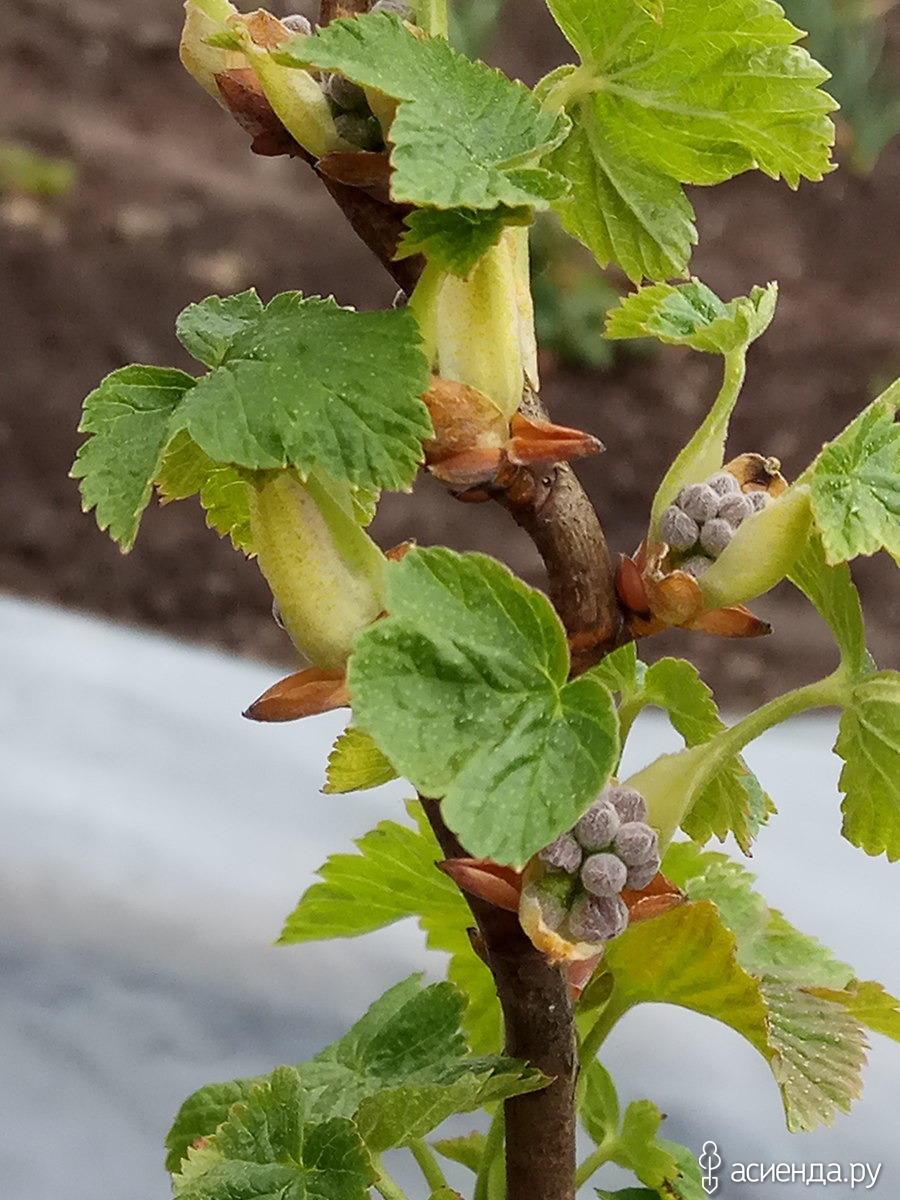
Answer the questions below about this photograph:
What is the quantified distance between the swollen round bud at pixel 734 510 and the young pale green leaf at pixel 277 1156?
0.57ft

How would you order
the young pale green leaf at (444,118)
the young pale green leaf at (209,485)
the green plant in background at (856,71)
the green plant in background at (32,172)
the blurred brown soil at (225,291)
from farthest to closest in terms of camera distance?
the green plant in background at (32,172), the green plant in background at (856,71), the blurred brown soil at (225,291), the young pale green leaf at (209,485), the young pale green leaf at (444,118)

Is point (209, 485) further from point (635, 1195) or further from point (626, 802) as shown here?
point (635, 1195)

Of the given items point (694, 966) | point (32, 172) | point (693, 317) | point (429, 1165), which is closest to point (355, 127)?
point (693, 317)

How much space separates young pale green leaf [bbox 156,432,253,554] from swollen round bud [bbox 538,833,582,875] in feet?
0.39

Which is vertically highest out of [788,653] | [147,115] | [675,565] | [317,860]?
[147,115]

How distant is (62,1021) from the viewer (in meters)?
0.78

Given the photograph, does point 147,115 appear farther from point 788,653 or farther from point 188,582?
point 788,653

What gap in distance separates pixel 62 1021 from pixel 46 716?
0.85 ft

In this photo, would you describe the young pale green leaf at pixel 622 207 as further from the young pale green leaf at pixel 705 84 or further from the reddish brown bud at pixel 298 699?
the reddish brown bud at pixel 298 699

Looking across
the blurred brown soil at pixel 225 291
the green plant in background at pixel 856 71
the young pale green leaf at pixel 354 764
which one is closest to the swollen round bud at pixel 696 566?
the young pale green leaf at pixel 354 764

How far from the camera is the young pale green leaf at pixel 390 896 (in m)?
0.43

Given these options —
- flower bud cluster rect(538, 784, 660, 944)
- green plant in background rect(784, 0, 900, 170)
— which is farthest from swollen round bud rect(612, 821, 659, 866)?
green plant in background rect(784, 0, 900, 170)

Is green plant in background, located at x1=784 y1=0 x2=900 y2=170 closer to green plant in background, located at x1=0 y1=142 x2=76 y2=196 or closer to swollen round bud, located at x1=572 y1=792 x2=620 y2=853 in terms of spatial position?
green plant in background, located at x1=0 y1=142 x2=76 y2=196

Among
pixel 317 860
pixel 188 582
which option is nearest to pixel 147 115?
pixel 188 582
